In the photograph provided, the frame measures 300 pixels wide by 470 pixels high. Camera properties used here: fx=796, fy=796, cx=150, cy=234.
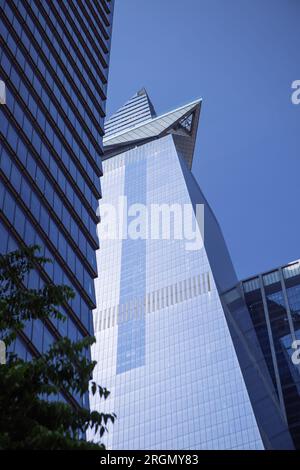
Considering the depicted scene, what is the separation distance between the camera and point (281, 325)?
122 meters

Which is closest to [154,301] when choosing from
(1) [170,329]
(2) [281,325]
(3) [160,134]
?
→ (1) [170,329]

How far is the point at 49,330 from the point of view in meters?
48.6

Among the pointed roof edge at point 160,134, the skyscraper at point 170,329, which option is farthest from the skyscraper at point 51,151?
the pointed roof edge at point 160,134

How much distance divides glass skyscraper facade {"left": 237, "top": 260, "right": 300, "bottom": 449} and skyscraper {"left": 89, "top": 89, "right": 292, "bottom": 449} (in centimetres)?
183

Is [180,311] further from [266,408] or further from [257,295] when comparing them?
[266,408]

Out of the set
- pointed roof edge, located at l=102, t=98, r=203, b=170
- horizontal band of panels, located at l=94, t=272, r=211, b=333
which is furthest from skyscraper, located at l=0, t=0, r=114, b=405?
pointed roof edge, located at l=102, t=98, r=203, b=170

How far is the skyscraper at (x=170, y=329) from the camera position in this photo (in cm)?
10575

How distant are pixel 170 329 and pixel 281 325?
1735 centimetres

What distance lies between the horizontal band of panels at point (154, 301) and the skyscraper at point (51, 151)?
193ft

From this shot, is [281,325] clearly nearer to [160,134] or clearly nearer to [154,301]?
[154,301]

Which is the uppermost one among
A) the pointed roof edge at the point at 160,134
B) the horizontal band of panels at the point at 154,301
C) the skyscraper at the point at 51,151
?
the pointed roof edge at the point at 160,134

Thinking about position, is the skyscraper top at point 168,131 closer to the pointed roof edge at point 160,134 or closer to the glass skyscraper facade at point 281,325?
the pointed roof edge at point 160,134
